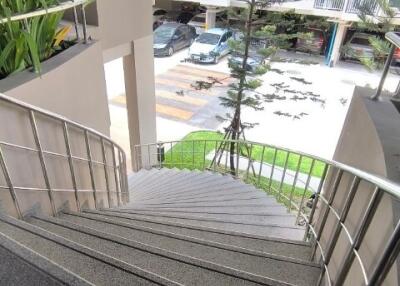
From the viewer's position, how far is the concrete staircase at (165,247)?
1328mm

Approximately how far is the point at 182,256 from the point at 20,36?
190cm

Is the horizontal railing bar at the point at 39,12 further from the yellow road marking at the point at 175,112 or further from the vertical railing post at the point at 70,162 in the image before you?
the yellow road marking at the point at 175,112

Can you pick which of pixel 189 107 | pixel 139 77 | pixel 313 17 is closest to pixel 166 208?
pixel 139 77

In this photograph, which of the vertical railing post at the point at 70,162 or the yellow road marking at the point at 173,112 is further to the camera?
the yellow road marking at the point at 173,112

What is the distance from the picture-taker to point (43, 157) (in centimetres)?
238

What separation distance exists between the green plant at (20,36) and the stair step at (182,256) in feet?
3.72

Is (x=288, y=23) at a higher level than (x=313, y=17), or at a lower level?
higher

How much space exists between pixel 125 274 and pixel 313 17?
13.2 m

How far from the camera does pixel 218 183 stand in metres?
5.02

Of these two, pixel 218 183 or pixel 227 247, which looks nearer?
pixel 227 247

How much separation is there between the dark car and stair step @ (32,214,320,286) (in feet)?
40.7

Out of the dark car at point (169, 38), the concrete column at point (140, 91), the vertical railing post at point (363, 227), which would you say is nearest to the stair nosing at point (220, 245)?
the vertical railing post at point (363, 227)

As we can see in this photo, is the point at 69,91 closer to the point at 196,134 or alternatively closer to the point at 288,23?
the point at 288,23

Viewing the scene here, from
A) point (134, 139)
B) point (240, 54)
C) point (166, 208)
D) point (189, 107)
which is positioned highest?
point (240, 54)
